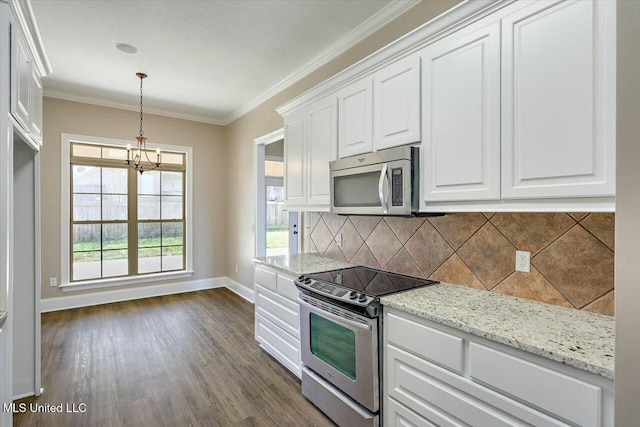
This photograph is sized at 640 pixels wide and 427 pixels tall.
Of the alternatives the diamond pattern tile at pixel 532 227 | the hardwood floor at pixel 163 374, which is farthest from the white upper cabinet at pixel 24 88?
the diamond pattern tile at pixel 532 227

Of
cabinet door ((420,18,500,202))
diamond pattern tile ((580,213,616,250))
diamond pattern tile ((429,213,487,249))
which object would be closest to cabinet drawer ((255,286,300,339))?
diamond pattern tile ((429,213,487,249))

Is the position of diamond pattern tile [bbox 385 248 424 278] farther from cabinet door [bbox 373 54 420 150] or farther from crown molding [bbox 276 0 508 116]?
crown molding [bbox 276 0 508 116]

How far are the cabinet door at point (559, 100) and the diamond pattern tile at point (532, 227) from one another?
347 mm

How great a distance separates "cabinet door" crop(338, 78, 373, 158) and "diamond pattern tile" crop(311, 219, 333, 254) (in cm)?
98

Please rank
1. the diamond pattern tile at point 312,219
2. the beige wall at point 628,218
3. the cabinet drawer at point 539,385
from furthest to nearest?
the diamond pattern tile at point 312,219 < the cabinet drawer at point 539,385 < the beige wall at point 628,218

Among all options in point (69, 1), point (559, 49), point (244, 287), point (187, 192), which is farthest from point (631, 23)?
point (187, 192)

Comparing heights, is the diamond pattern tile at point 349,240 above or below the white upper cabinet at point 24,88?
below

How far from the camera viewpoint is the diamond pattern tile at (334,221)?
10.0 feet

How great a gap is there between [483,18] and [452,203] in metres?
0.93

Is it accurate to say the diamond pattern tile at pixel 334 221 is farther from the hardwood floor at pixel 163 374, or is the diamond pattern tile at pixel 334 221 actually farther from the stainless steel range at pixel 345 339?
the hardwood floor at pixel 163 374

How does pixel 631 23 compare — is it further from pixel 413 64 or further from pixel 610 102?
pixel 413 64

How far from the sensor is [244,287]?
16.3ft

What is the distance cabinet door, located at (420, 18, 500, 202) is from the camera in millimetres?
1530

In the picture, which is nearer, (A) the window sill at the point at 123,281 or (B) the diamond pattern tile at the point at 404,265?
(B) the diamond pattern tile at the point at 404,265
